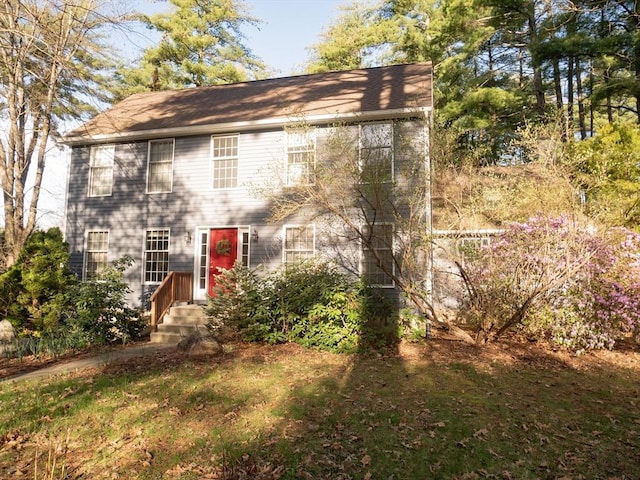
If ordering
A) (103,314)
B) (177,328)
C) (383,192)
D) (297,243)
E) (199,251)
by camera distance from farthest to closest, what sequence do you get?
(199,251), (297,243), (177,328), (103,314), (383,192)

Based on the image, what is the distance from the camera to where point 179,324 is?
1044 cm

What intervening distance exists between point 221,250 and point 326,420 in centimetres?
778

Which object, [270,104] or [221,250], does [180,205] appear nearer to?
[221,250]

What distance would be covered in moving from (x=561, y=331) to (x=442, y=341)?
2.35 metres

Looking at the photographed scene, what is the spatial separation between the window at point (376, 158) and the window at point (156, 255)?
6786 millimetres

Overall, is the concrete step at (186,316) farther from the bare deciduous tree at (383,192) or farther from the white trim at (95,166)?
the white trim at (95,166)

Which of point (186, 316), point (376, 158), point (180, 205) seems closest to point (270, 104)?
point (180, 205)

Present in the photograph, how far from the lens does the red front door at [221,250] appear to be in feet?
39.1

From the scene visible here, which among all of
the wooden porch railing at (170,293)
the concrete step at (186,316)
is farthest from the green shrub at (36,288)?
the concrete step at (186,316)

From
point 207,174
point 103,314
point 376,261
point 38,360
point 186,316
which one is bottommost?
point 38,360

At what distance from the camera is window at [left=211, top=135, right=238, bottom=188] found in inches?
486

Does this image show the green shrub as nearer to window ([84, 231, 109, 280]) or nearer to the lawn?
window ([84, 231, 109, 280])

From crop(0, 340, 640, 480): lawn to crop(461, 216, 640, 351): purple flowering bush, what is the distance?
954 millimetres

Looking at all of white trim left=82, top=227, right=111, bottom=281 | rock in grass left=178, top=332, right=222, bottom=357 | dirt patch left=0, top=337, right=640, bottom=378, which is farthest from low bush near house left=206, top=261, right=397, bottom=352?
white trim left=82, top=227, right=111, bottom=281
